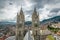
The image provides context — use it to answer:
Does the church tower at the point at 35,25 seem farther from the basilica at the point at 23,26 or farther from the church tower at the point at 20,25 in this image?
the church tower at the point at 20,25

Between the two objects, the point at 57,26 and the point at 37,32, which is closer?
the point at 37,32

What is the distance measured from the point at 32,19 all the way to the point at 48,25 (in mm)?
5455

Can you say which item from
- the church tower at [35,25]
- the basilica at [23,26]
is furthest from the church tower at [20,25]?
the church tower at [35,25]

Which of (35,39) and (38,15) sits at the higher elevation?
(38,15)

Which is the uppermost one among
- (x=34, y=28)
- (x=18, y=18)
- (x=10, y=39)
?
(x=18, y=18)

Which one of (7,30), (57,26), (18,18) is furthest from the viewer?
(57,26)

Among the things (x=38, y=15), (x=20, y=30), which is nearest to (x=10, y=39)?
(x=20, y=30)

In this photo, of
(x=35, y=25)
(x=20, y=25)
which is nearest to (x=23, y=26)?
(x=20, y=25)

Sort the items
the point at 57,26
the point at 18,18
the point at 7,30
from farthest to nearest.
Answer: the point at 57,26
the point at 7,30
the point at 18,18

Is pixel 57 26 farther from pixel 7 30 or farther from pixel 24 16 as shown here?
pixel 24 16

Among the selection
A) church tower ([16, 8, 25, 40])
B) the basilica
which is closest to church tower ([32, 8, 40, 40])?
the basilica

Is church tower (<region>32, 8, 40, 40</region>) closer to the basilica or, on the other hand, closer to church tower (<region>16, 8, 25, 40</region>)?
the basilica

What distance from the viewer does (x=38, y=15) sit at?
7.88m

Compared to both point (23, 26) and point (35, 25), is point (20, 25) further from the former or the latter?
point (35, 25)
